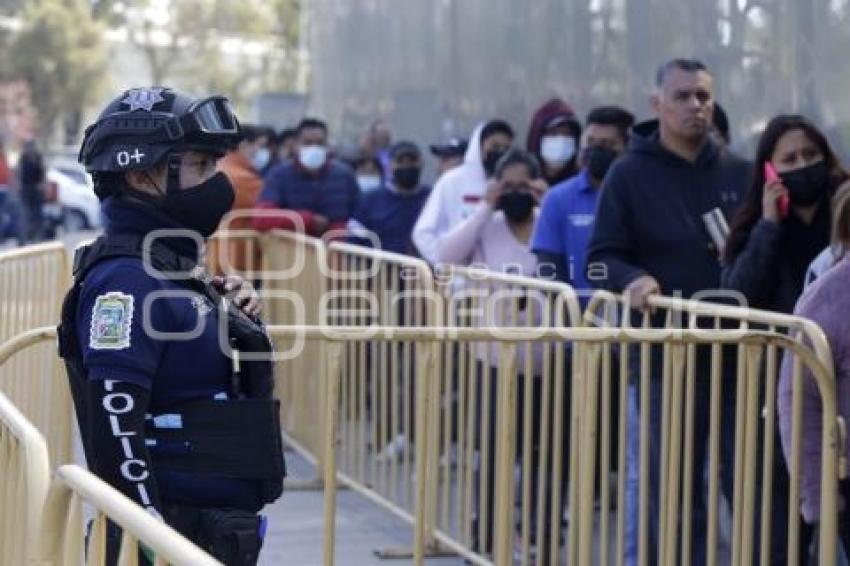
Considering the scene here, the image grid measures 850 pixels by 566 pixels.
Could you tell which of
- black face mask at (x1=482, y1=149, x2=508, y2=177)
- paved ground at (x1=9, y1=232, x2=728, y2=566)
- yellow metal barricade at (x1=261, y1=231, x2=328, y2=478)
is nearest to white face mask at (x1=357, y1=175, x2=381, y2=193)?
yellow metal barricade at (x1=261, y1=231, x2=328, y2=478)

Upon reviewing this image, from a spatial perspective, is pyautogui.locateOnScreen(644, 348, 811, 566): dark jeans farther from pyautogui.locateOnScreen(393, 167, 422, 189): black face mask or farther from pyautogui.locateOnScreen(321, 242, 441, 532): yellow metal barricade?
pyautogui.locateOnScreen(393, 167, 422, 189): black face mask

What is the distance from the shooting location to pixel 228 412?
14.7 feet

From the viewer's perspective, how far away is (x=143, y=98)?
4535 mm

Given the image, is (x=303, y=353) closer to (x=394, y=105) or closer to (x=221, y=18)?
(x=394, y=105)

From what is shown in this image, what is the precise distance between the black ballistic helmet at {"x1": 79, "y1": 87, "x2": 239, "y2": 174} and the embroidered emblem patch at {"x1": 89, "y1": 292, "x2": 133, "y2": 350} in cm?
31

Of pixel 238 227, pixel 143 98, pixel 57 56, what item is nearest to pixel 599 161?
pixel 143 98

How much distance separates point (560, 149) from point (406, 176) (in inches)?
123

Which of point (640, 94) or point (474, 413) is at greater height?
point (640, 94)

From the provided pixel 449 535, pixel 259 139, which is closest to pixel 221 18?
pixel 259 139

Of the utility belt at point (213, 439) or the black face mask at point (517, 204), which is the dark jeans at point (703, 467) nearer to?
the utility belt at point (213, 439)

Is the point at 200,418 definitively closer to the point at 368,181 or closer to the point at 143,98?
the point at 143,98

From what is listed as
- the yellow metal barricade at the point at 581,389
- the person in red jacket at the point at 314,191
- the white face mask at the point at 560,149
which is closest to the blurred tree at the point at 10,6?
the person in red jacket at the point at 314,191

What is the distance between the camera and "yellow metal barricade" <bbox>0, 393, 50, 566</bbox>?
4.02 m

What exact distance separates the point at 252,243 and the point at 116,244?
8.32 m
